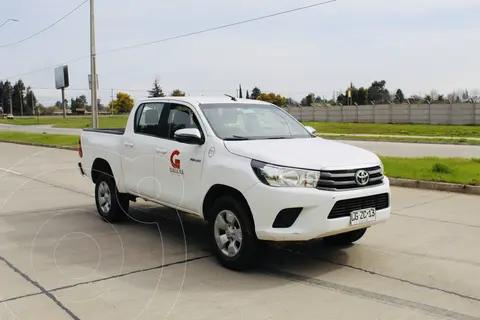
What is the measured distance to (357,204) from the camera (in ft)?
16.5

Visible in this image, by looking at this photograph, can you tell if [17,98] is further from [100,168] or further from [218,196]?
[218,196]

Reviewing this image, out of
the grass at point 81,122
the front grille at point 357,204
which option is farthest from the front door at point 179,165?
the grass at point 81,122

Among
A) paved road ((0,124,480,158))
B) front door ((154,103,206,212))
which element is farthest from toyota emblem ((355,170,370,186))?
paved road ((0,124,480,158))

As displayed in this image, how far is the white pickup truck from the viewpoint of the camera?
4801 mm

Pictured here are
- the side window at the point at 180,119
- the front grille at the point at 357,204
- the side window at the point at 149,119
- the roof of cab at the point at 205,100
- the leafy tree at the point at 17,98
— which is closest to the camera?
the front grille at the point at 357,204

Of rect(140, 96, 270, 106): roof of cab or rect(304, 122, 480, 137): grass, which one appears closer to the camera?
rect(140, 96, 270, 106): roof of cab

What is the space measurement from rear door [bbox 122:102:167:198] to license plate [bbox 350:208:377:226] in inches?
106

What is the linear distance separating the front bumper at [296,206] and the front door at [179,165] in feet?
3.26

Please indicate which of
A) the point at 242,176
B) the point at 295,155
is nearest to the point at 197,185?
the point at 242,176

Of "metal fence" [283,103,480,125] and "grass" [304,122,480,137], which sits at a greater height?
"metal fence" [283,103,480,125]

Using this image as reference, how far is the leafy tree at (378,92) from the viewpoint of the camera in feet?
293

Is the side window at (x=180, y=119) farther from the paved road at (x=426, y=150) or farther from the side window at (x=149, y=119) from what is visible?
the paved road at (x=426, y=150)

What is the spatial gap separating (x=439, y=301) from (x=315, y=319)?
1202mm

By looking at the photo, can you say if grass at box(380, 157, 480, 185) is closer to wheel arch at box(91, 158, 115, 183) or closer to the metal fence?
wheel arch at box(91, 158, 115, 183)
